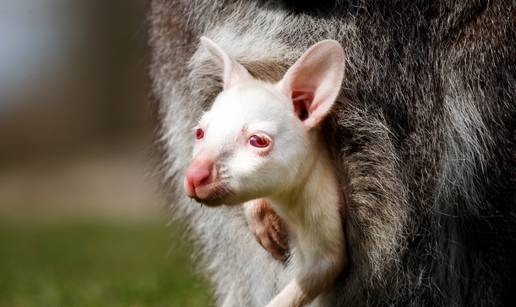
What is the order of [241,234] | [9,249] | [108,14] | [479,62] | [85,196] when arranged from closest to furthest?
[479,62] → [241,234] → [9,249] → [85,196] → [108,14]

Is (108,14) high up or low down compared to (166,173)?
down

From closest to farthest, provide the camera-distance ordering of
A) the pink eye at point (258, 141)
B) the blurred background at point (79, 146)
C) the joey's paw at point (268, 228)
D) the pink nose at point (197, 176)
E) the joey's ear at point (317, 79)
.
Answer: the pink nose at point (197, 176) < the pink eye at point (258, 141) < the joey's ear at point (317, 79) < the joey's paw at point (268, 228) < the blurred background at point (79, 146)

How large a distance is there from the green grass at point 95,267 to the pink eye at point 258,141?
2.35 metres

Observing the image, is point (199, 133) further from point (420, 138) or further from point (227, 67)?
point (420, 138)

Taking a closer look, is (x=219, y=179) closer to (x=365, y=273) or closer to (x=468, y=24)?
(x=365, y=273)

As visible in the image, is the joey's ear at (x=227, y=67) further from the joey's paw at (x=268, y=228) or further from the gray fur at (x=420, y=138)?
the joey's paw at (x=268, y=228)

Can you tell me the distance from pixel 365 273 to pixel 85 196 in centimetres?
1428

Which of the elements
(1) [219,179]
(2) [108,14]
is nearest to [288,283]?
(1) [219,179]

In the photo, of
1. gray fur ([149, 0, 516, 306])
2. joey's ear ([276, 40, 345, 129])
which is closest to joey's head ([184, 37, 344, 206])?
joey's ear ([276, 40, 345, 129])

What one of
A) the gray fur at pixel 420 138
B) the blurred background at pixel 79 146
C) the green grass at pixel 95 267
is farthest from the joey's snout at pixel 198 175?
the blurred background at pixel 79 146

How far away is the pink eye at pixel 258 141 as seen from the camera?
3.42m

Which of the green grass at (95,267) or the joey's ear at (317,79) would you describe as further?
the green grass at (95,267)

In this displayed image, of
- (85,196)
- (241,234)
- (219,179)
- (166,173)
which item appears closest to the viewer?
(219,179)

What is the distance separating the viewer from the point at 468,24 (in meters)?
3.78
